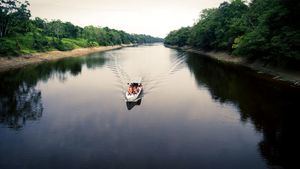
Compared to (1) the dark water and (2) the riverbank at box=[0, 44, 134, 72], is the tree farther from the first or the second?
(1) the dark water

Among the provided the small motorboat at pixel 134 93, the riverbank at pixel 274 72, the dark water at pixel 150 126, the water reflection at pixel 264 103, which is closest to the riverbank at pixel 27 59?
the dark water at pixel 150 126

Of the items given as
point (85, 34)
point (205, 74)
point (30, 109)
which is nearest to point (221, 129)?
point (30, 109)

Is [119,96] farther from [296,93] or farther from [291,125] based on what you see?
[296,93]

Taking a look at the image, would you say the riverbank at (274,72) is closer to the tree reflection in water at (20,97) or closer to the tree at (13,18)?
the tree reflection in water at (20,97)

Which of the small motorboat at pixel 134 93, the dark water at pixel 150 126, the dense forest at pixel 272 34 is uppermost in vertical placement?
the dense forest at pixel 272 34

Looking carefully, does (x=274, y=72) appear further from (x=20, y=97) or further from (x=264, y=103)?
(x=20, y=97)

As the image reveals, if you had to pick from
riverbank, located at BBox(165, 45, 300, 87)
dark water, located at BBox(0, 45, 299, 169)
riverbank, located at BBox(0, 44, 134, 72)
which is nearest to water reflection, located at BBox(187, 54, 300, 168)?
dark water, located at BBox(0, 45, 299, 169)
